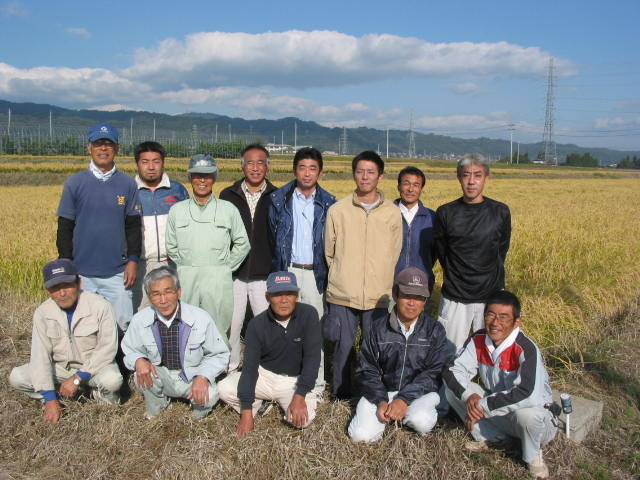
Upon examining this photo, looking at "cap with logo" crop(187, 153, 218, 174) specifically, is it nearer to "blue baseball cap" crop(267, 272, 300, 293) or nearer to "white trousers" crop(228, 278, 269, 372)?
"white trousers" crop(228, 278, 269, 372)

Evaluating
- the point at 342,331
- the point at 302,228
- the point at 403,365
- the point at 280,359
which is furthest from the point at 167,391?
the point at 403,365

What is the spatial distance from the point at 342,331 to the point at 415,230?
1143 mm

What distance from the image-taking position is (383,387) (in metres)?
3.32

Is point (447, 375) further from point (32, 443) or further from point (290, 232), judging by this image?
point (32, 443)

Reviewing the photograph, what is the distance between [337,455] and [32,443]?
1.99 metres

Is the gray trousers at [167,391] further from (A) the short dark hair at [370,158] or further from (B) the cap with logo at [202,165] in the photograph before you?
(A) the short dark hair at [370,158]

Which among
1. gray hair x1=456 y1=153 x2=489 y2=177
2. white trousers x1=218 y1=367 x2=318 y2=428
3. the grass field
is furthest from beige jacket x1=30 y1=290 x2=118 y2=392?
gray hair x1=456 y1=153 x2=489 y2=177

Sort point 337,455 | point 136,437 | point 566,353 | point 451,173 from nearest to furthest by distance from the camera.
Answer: point 337,455 → point 136,437 → point 566,353 → point 451,173

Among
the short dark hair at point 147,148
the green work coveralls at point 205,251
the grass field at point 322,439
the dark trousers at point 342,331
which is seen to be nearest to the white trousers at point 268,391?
the grass field at point 322,439

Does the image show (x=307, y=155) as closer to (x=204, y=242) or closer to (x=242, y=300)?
(x=204, y=242)

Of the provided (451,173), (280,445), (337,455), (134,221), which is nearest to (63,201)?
(134,221)

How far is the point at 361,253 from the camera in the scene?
3639 millimetres

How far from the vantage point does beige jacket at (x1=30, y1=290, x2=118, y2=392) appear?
357 cm

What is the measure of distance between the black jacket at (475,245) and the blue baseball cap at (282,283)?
133 cm
